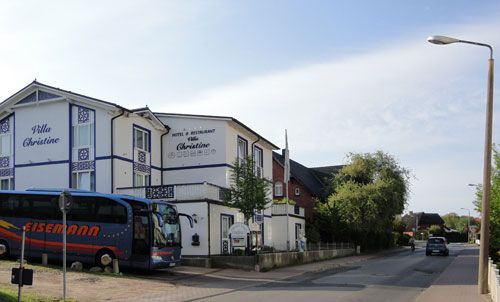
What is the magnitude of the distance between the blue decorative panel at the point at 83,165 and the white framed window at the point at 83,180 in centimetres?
25

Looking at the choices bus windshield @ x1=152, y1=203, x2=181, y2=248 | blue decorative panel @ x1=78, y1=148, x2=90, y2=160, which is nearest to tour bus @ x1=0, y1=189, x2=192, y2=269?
bus windshield @ x1=152, y1=203, x2=181, y2=248

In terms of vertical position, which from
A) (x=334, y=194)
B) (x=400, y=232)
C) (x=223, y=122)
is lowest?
(x=400, y=232)

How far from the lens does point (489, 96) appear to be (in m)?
17.3

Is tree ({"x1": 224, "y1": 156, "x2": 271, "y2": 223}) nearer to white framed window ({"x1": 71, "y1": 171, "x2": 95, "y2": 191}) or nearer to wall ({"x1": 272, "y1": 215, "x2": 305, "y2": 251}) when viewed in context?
white framed window ({"x1": 71, "y1": 171, "x2": 95, "y2": 191})

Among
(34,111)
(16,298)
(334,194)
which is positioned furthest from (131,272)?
(334,194)

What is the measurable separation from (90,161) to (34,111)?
19.1ft

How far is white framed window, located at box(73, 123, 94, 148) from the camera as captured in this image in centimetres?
3316

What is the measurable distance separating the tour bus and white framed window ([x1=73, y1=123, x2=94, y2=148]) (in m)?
7.63

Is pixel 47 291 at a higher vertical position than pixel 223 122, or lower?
lower

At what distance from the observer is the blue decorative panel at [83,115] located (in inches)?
1313

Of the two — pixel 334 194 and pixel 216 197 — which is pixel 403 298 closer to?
pixel 216 197

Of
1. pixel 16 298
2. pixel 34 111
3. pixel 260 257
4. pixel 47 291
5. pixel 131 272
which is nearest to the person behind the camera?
pixel 16 298

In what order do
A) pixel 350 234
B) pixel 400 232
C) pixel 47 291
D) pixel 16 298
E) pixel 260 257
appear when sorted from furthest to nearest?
pixel 400 232, pixel 350 234, pixel 260 257, pixel 47 291, pixel 16 298

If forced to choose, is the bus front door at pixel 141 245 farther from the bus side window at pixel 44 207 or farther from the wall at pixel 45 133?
the wall at pixel 45 133
